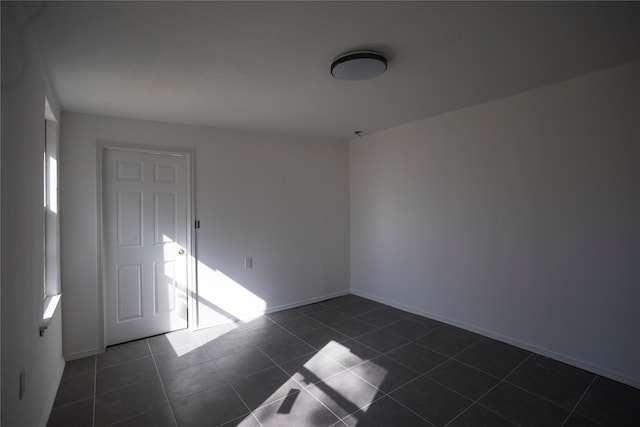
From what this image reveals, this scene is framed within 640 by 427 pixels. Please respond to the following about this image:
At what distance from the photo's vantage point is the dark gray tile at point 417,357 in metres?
2.74

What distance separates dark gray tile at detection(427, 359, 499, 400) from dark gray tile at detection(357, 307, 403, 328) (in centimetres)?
102

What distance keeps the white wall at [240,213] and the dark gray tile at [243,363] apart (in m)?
0.93

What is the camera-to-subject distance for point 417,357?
2902 millimetres

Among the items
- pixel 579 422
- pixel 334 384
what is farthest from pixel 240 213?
pixel 579 422

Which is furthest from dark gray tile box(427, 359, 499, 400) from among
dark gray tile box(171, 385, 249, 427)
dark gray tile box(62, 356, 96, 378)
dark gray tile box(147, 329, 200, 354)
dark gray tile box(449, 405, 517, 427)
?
dark gray tile box(62, 356, 96, 378)

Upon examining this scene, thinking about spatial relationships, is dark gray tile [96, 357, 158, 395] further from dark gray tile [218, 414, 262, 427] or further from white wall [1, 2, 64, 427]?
dark gray tile [218, 414, 262, 427]

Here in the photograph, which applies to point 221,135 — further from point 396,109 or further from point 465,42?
point 465,42

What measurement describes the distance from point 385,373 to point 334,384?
0.45 meters

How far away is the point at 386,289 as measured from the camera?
4.37 m

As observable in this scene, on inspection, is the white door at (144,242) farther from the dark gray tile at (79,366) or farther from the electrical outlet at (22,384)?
the electrical outlet at (22,384)

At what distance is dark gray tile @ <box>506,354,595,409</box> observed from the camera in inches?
90.5

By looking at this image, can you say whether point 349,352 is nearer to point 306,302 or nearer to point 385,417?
point 385,417

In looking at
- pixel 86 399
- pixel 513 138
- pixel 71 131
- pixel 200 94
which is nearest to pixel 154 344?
pixel 86 399

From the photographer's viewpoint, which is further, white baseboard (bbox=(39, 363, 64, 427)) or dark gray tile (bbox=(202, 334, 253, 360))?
dark gray tile (bbox=(202, 334, 253, 360))
